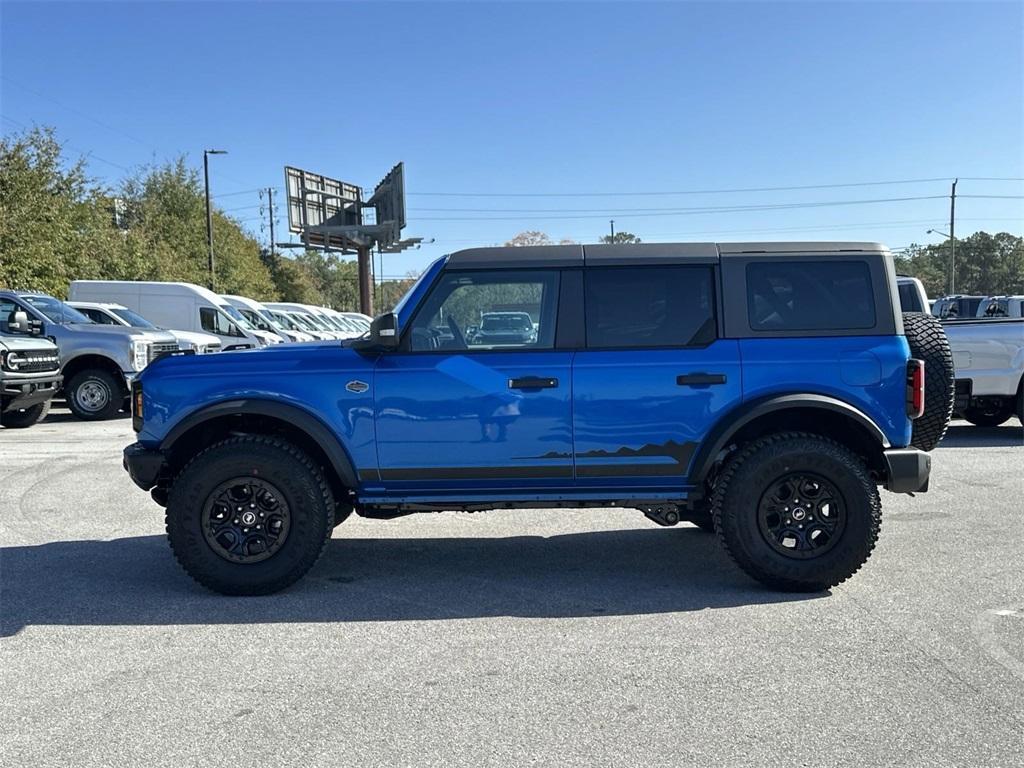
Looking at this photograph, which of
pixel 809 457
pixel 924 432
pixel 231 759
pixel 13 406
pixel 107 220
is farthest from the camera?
pixel 107 220

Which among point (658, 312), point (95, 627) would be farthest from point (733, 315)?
point (95, 627)

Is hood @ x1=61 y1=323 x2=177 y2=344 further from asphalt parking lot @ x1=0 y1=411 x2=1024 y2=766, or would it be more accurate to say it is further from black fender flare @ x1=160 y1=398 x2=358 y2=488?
black fender flare @ x1=160 y1=398 x2=358 y2=488

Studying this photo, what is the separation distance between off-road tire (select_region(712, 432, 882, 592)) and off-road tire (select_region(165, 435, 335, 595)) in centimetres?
239

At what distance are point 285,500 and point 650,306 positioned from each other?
241 centimetres

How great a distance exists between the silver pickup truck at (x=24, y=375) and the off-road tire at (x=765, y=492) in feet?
35.6

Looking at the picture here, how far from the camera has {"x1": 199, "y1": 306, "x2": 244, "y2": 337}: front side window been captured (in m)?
19.8

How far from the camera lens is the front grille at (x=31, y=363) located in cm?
1206

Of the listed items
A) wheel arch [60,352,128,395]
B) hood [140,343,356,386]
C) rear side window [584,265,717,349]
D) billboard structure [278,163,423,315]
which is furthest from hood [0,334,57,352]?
billboard structure [278,163,423,315]

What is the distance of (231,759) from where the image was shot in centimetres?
312

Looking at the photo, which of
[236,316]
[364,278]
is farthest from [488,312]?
Result: [364,278]

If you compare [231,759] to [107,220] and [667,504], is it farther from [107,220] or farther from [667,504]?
[107,220]

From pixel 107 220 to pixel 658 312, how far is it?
30.3 m

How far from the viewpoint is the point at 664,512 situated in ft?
17.3

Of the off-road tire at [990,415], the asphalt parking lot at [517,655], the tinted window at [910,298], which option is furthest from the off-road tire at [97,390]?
the off-road tire at [990,415]
